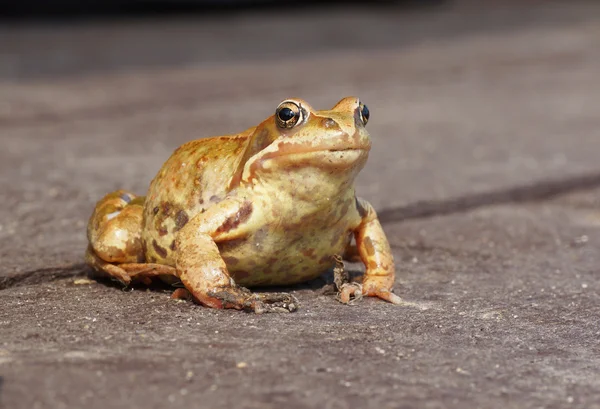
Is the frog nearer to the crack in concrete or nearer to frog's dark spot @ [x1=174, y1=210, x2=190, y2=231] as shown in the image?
frog's dark spot @ [x1=174, y1=210, x2=190, y2=231]

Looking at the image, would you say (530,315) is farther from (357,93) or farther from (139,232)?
(357,93)

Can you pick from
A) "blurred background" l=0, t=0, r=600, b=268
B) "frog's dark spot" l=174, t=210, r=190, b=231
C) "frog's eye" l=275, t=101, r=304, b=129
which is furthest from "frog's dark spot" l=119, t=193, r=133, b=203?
"frog's eye" l=275, t=101, r=304, b=129

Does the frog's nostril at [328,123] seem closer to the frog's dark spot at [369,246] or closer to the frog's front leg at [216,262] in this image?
the frog's front leg at [216,262]

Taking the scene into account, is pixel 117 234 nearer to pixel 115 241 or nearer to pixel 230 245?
pixel 115 241

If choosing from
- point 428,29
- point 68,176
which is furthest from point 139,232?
point 428,29

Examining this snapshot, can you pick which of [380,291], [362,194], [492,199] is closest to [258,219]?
[380,291]
